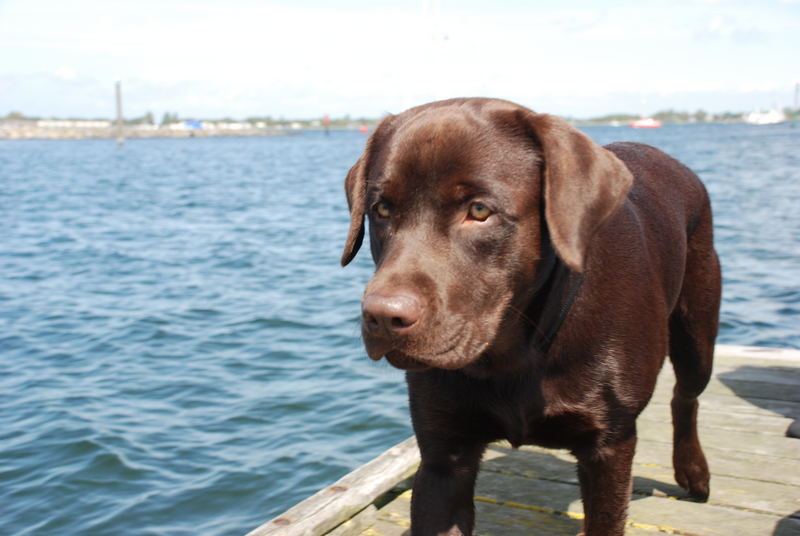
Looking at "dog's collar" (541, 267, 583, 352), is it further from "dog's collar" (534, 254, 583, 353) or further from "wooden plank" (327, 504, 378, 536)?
"wooden plank" (327, 504, 378, 536)

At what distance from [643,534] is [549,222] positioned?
1.80 metres

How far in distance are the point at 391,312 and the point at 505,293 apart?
539 mm

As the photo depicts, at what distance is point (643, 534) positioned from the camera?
388 cm

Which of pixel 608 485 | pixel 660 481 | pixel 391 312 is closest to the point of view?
pixel 391 312

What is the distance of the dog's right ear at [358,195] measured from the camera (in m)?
3.29

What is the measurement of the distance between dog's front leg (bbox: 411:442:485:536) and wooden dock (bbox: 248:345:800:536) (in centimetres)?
82

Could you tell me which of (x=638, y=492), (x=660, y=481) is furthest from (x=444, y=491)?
(x=660, y=481)

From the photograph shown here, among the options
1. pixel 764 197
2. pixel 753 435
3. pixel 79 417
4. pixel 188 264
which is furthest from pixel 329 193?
pixel 753 435

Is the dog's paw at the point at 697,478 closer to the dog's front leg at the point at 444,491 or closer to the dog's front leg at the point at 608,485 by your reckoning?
the dog's front leg at the point at 608,485

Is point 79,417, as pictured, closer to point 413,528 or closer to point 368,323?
point 413,528

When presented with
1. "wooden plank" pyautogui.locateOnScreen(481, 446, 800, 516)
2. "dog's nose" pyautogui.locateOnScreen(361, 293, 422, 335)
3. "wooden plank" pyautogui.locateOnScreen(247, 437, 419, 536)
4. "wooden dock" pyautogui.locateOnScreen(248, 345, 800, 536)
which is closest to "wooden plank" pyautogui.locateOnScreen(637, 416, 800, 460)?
"wooden dock" pyautogui.locateOnScreen(248, 345, 800, 536)

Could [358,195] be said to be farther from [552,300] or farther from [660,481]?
[660,481]

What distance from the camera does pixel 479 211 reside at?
2.84m

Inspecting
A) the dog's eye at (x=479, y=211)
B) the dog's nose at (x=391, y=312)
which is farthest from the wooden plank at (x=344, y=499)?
the dog's eye at (x=479, y=211)
